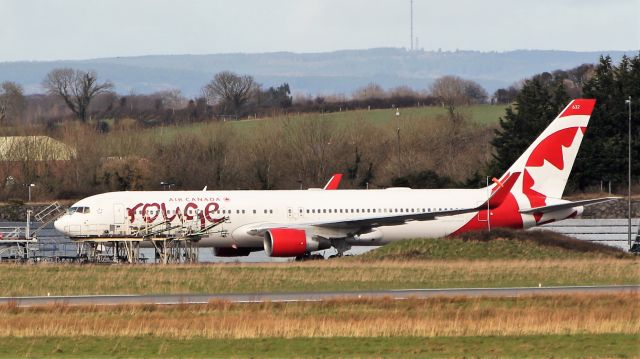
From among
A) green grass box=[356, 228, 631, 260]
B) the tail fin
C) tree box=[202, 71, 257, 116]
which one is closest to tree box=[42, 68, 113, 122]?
tree box=[202, 71, 257, 116]

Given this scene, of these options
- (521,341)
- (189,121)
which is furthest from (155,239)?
(189,121)

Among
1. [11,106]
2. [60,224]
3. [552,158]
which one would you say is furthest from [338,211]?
[11,106]

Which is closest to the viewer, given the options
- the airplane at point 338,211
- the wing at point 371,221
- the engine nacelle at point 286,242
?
the engine nacelle at point 286,242

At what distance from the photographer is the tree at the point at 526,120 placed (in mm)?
103438

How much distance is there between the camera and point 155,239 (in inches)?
2151

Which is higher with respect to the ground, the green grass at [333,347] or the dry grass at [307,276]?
the green grass at [333,347]

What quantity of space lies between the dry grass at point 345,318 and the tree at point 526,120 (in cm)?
6797

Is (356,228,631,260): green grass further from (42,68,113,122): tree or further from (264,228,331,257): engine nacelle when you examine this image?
(42,68,113,122): tree

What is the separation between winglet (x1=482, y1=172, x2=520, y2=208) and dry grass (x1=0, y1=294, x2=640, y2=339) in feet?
77.1

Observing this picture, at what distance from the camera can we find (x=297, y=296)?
36938 millimetres

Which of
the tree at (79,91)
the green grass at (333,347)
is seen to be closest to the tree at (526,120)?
the tree at (79,91)

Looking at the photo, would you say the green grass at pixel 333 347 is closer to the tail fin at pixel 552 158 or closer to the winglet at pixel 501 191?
the winglet at pixel 501 191

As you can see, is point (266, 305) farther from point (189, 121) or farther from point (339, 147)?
point (189, 121)

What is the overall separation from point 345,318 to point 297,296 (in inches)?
238
